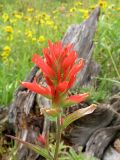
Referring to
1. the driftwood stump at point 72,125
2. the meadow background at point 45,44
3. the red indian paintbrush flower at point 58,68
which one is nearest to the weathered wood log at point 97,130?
the driftwood stump at point 72,125

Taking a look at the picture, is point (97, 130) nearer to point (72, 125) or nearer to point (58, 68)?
point (72, 125)

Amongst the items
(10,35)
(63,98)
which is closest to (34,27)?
(10,35)

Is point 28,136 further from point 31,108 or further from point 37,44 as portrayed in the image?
point 37,44

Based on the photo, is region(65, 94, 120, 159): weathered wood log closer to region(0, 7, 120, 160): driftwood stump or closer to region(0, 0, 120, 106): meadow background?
region(0, 7, 120, 160): driftwood stump

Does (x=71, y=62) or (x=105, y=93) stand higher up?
(x=71, y=62)

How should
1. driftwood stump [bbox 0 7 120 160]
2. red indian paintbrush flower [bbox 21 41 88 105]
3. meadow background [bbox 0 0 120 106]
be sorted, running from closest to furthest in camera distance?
red indian paintbrush flower [bbox 21 41 88 105], driftwood stump [bbox 0 7 120 160], meadow background [bbox 0 0 120 106]

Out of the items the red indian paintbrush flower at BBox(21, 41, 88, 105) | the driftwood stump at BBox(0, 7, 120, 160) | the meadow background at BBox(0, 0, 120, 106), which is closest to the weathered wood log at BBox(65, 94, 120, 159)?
the driftwood stump at BBox(0, 7, 120, 160)

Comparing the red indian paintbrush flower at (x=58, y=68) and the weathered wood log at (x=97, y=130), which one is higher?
the red indian paintbrush flower at (x=58, y=68)

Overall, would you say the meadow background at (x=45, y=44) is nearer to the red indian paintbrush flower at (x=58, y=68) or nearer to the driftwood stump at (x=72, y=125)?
the driftwood stump at (x=72, y=125)
